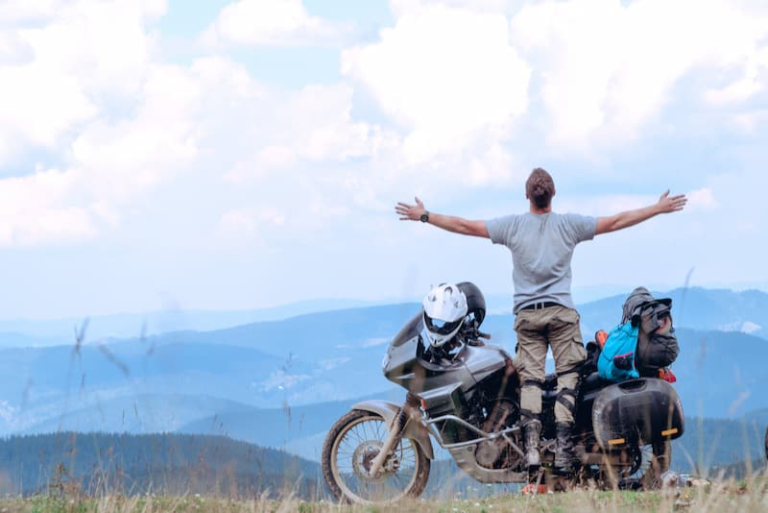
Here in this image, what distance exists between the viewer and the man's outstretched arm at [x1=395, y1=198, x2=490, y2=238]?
8969 mm

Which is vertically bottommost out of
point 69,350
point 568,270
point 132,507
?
point 132,507

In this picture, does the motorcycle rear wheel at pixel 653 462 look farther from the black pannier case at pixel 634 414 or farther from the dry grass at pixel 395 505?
the dry grass at pixel 395 505

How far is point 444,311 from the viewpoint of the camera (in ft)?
29.1

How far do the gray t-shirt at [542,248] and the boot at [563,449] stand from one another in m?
1.03

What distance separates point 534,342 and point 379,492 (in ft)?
5.94

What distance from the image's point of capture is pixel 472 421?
902 centimetres

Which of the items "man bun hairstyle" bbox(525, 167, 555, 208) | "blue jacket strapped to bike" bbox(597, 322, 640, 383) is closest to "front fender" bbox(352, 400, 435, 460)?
"blue jacket strapped to bike" bbox(597, 322, 640, 383)

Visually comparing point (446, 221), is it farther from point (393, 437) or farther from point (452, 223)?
point (393, 437)

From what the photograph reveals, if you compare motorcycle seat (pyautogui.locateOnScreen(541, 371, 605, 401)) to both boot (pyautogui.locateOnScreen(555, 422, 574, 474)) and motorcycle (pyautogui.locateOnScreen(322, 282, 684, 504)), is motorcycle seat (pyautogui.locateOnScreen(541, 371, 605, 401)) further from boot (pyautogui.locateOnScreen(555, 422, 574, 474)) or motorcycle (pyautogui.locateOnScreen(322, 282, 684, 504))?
boot (pyautogui.locateOnScreen(555, 422, 574, 474))

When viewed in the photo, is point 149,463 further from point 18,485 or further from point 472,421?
point 472,421

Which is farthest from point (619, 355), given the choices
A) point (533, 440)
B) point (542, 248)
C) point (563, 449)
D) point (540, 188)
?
point (540, 188)

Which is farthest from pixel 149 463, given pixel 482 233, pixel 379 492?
pixel 482 233

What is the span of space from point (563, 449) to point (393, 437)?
1467mm

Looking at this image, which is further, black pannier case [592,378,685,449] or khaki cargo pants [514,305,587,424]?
black pannier case [592,378,685,449]
